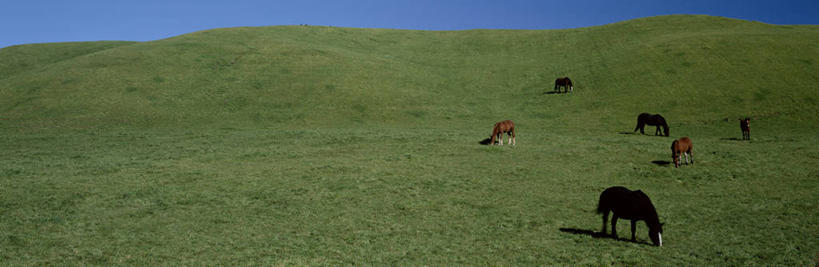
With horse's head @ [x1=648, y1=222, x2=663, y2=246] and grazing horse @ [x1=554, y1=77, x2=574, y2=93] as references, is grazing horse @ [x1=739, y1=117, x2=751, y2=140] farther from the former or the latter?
horse's head @ [x1=648, y1=222, x2=663, y2=246]

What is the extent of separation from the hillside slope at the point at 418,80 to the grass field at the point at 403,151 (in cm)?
32

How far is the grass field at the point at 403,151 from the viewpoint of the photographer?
1178cm

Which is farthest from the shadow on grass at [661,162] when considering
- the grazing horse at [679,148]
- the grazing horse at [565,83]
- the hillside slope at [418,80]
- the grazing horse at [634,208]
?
the grazing horse at [565,83]

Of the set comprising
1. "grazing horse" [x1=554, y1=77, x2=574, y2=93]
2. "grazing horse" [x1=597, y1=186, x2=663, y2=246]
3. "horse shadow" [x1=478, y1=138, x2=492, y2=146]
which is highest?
"grazing horse" [x1=554, y1=77, x2=574, y2=93]

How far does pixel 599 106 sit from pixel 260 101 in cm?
2974

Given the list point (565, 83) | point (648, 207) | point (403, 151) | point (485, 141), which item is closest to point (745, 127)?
point (485, 141)

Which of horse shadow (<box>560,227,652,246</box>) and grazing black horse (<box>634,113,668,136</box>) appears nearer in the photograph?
horse shadow (<box>560,227,652,246</box>)

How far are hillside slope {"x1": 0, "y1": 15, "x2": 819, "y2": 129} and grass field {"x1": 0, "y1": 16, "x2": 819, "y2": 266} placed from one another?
1.05ft

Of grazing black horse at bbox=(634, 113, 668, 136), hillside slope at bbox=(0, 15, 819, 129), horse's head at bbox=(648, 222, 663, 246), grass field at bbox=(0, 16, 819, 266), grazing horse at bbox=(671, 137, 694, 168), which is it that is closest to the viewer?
horse's head at bbox=(648, 222, 663, 246)

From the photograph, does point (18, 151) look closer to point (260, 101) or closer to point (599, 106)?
point (260, 101)

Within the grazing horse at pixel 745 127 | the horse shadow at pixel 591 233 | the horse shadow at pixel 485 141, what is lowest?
the horse shadow at pixel 591 233

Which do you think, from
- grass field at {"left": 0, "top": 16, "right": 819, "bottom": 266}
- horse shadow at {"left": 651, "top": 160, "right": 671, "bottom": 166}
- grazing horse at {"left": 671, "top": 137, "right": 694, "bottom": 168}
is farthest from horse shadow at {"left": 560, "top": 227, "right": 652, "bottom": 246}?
horse shadow at {"left": 651, "top": 160, "right": 671, "bottom": 166}

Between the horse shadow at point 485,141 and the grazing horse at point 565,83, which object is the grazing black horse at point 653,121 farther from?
the grazing horse at point 565,83

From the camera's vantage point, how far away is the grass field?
11.8 m
